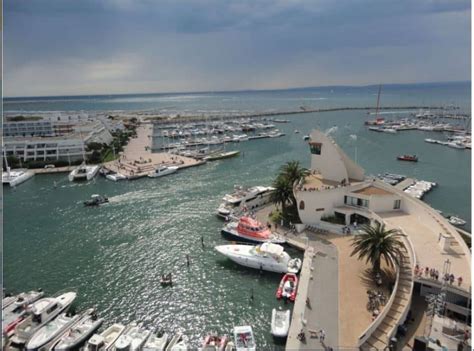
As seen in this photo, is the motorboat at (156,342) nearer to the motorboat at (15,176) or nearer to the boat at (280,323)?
the boat at (280,323)

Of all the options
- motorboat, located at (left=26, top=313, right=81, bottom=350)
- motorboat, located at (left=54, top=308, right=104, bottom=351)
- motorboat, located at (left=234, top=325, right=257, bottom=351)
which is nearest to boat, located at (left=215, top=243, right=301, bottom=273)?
motorboat, located at (left=234, top=325, right=257, bottom=351)

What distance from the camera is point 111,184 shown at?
67.4 meters

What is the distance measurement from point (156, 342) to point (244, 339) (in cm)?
663

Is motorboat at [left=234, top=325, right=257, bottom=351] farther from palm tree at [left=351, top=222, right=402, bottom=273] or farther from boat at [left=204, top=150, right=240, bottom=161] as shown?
boat at [left=204, top=150, right=240, bottom=161]

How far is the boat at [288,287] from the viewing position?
30125 mm

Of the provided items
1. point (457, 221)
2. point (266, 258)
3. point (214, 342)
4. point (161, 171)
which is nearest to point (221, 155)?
point (161, 171)

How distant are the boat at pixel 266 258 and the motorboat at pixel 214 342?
9.75 metres

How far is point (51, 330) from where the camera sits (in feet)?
89.2

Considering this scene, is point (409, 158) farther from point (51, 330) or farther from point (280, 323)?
point (51, 330)

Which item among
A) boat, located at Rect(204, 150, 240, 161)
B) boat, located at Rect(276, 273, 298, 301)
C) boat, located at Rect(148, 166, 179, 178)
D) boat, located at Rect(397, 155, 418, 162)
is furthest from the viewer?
boat, located at Rect(204, 150, 240, 161)

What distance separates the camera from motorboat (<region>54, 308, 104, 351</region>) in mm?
26031

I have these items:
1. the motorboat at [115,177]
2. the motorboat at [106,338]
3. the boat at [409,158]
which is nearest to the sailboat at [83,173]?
the motorboat at [115,177]

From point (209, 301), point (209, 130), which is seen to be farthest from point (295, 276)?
point (209, 130)

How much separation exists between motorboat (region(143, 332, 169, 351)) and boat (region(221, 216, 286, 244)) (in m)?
16.1
